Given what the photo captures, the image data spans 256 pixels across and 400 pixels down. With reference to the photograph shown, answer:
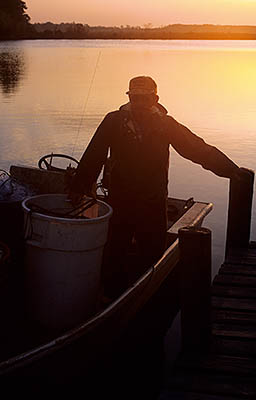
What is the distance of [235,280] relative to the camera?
6.63m

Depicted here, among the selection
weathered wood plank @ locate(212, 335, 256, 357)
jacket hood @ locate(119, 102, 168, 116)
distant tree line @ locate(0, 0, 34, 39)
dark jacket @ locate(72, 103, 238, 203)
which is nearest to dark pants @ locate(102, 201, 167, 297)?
dark jacket @ locate(72, 103, 238, 203)

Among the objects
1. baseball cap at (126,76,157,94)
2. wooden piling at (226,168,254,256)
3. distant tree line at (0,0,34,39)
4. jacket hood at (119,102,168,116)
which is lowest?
wooden piling at (226,168,254,256)

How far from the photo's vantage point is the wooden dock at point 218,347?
4.61 metres

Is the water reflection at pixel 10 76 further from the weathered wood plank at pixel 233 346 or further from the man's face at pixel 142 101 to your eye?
the weathered wood plank at pixel 233 346

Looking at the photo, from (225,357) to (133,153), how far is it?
1.87 meters

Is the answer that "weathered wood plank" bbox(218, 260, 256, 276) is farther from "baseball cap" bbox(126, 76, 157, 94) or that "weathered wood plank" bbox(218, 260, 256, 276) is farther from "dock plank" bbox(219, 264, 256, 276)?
"baseball cap" bbox(126, 76, 157, 94)

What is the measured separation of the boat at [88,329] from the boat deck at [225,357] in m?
0.61

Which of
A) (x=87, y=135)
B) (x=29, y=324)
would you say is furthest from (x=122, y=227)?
(x=87, y=135)

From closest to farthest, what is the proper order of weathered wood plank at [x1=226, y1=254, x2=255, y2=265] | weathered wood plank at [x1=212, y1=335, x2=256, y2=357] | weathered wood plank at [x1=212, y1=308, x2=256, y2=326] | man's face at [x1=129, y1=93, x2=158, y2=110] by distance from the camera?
weathered wood plank at [x1=212, y1=335, x2=256, y2=357]
man's face at [x1=129, y1=93, x2=158, y2=110]
weathered wood plank at [x1=212, y1=308, x2=256, y2=326]
weathered wood plank at [x1=226, y1=254, x2=255, y2=265]

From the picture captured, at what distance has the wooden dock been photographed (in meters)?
4.61

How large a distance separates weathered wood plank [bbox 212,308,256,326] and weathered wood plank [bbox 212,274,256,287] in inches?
26.7

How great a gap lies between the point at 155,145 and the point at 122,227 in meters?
0.79

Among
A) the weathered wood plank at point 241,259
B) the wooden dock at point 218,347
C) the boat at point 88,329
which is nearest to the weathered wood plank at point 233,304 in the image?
the wooden dock at point 218,347

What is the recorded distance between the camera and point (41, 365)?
404 centimetres
